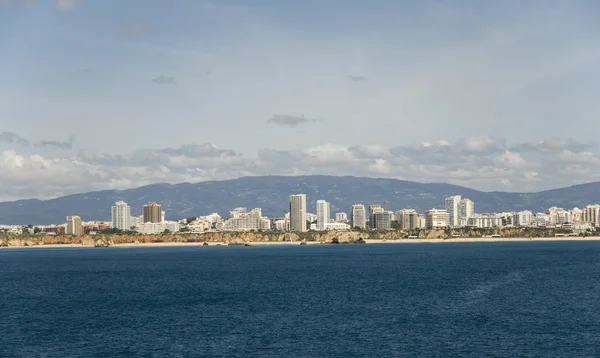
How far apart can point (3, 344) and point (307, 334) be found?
82.1ft

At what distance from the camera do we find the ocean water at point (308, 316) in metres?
57.6

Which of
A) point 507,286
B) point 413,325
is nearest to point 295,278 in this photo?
point 507,286

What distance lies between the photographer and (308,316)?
7362 cm

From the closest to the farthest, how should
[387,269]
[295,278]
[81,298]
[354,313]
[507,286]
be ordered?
[354,313]
[81,298]
[507,286]
[295,278]
[387,269]

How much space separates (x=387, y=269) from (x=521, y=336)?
259ft

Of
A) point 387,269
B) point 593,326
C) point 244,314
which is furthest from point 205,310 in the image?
point 387,269

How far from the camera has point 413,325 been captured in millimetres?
67312

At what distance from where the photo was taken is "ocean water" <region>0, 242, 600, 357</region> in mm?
57594

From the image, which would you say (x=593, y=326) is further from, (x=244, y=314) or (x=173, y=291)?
(x=173, y=291)

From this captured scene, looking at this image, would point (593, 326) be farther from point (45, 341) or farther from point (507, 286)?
point (45, 341)

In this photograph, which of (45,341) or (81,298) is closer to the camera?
(45,341)

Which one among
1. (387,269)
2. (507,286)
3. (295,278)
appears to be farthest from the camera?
(387,269)

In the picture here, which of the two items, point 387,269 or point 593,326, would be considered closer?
point 593,326

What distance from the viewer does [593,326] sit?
6519 centimetres
